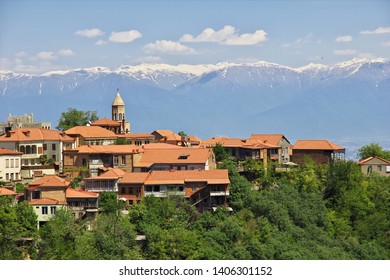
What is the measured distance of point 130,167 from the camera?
24781mm

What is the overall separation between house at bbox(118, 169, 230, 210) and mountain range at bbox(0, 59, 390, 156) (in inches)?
3286

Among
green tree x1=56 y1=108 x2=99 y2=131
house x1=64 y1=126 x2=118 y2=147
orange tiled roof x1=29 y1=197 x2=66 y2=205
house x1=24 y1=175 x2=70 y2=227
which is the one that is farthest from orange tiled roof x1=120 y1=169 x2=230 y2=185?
green tree x1=56 y1=108 x2=99 y2=131

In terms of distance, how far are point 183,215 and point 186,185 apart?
1786 mm

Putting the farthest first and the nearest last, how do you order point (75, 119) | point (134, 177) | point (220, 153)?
point (75, 119)
point (220, 153)
point (134, 177)

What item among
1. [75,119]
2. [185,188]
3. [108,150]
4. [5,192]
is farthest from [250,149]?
[75,119]

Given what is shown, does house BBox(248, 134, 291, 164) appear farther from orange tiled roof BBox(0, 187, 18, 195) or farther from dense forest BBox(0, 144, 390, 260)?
orange tiled roof BBox(0, 187, 18, 195)

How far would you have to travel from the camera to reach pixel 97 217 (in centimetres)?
2038

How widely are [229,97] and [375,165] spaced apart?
415 feet

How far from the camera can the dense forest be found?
60.8 feet

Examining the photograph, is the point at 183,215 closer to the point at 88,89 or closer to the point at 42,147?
the point at 42,147

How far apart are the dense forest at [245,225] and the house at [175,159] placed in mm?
667

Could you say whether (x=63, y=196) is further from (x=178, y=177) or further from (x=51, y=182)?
(x=178, y=177)

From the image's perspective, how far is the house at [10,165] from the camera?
24.0 metres

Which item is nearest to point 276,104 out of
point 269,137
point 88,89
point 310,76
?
point 310,76
